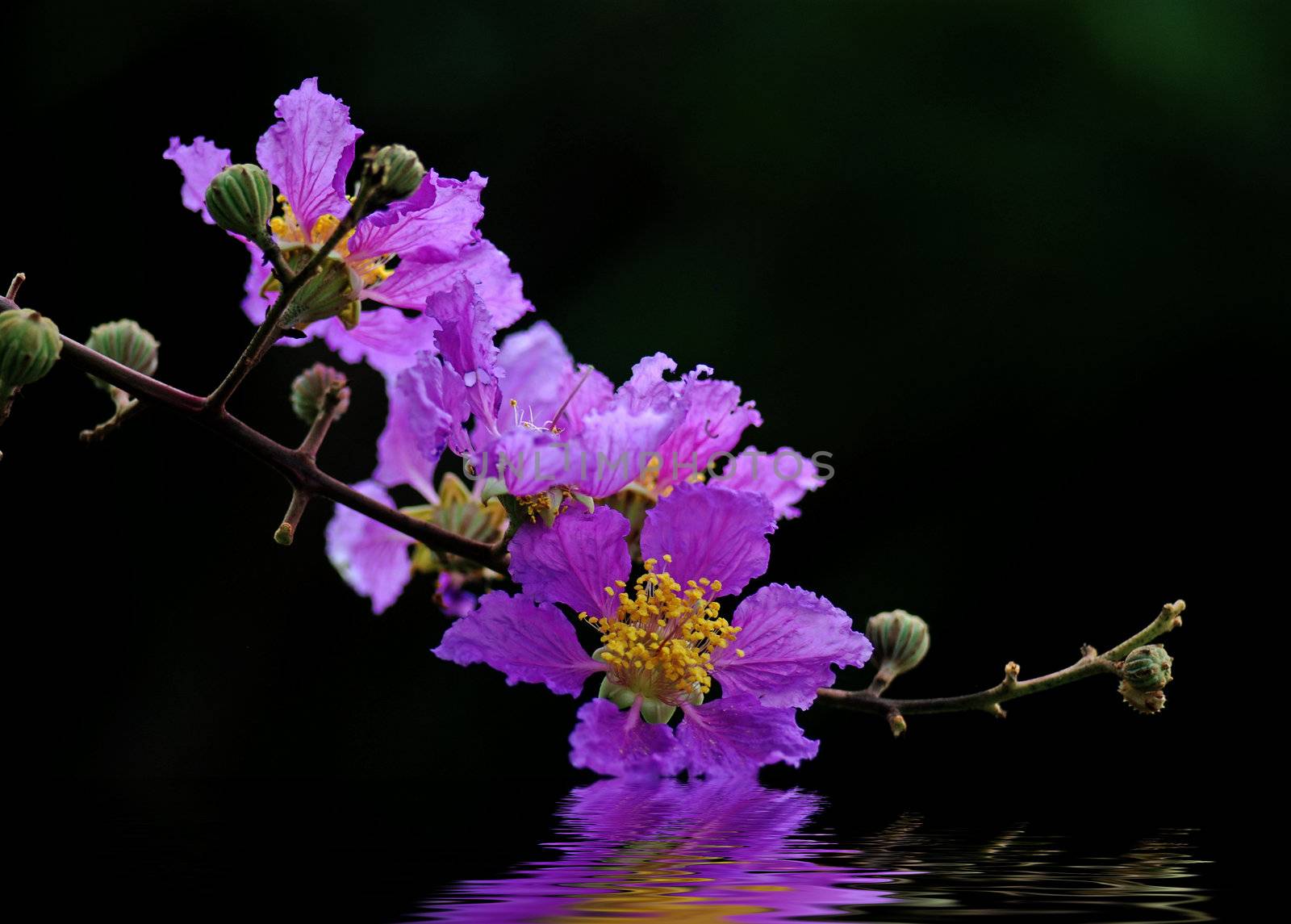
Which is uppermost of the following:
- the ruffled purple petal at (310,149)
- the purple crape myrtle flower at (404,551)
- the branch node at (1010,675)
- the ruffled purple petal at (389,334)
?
the ruffled purple petal at (310,149)

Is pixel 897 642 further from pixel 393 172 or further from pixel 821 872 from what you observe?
pixel 393 172

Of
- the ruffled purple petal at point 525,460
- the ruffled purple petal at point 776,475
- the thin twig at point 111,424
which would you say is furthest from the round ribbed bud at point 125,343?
the ruffled purple petal at point 776,475

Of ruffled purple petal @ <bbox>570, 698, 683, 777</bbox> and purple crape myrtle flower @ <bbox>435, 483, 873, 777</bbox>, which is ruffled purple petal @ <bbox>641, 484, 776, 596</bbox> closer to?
purple crape myrtle flower @ <bbox>435, 483, 873, 777</bbox>

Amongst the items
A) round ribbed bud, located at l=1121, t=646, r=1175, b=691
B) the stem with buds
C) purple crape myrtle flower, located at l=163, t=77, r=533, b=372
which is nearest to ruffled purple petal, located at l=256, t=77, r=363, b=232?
purple crape myrtle flower, located at l=163, t=77, r=533, b=372

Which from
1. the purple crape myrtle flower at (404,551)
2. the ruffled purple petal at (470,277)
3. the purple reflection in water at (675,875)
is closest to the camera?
the purple reflection in water at (675,875)

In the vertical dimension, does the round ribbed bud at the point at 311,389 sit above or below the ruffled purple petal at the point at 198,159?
below

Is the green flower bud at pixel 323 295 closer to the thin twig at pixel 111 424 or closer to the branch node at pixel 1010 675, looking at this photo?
the thin twig at pixel 111 424

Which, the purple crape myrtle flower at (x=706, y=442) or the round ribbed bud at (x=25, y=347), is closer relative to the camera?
the round ribbed bud at (x=25, y=347)

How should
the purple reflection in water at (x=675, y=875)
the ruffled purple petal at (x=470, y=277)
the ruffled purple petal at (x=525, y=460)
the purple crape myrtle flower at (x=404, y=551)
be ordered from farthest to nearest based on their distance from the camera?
the purple crape myrtle flower at (x=404, y=551), the ruffled purple petal at (x=470, y=277), the ruffled purple petal at (x=525, y=460), the purple reflection in water at (x=675, y=875)

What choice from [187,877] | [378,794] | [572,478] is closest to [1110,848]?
[572,478]
